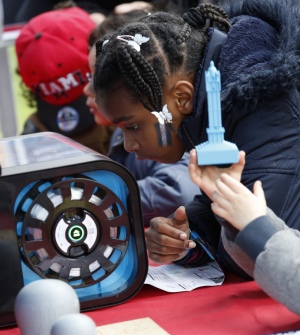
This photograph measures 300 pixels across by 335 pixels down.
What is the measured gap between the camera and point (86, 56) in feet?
7.54

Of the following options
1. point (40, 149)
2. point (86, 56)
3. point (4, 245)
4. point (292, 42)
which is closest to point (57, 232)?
point (4, 245)

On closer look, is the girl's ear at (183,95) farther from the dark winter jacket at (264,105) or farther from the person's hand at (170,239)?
the person's hand at (170,239)

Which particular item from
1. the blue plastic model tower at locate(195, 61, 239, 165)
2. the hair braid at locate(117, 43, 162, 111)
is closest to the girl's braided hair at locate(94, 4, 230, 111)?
the hair braid at locate(117, 43, 162, 111)

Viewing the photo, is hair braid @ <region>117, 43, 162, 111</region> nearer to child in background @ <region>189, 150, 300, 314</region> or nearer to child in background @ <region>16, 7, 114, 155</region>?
child in background @ <region>189, 150, 300, 314</region>

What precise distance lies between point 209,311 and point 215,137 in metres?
0.26

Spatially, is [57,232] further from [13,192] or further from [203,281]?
[203,281]

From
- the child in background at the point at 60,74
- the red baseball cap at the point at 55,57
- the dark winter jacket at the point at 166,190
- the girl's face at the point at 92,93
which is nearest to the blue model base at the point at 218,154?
the dark winter jacket at the point at 166,190

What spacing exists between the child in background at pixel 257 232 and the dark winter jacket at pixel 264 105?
0.45 ft

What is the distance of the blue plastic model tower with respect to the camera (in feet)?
3.22

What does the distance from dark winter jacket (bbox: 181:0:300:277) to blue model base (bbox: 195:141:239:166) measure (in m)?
0.17

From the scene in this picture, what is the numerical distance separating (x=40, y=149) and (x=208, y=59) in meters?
0.32

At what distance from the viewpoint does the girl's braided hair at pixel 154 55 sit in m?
1.18

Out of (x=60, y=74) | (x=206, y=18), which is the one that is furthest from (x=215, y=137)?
(x=60, y=74)

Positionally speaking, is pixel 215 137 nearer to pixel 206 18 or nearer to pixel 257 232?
pixel 257 232
